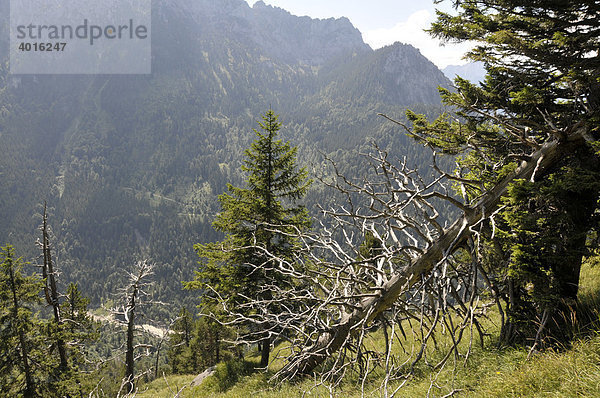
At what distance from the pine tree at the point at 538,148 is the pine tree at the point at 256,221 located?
8.36 meters

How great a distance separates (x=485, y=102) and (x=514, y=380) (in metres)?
5.13

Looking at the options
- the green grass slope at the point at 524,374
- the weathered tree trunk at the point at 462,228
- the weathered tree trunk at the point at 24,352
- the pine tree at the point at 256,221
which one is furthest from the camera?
the weathered tree trunk at the point at 24,352

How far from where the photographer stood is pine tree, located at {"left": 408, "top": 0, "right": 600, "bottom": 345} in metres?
4.03

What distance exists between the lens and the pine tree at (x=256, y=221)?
12.5m

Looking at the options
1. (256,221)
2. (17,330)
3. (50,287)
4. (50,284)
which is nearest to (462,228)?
(256,221)

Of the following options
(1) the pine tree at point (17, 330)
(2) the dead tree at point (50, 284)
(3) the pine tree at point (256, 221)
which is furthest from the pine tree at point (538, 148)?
(1) the pine tree at point (17, 330)

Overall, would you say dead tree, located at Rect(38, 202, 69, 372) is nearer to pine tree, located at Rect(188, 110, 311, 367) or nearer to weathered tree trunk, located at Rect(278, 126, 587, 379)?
pine tree, located at Rect(188, 110, 311, 367)

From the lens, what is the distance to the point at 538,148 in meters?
4.27

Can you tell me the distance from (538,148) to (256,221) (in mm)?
9651

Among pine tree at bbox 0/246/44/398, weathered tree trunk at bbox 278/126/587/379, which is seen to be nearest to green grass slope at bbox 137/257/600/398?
weathered tree trunk at bbox 278/126/587/379

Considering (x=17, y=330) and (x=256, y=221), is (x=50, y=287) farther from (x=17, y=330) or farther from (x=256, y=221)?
(x=256, y=221)

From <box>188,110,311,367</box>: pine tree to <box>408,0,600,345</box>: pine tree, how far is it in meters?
8.36

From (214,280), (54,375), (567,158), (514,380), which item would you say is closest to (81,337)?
(54,375)

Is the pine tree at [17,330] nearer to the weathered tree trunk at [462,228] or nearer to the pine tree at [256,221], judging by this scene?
the pine tree at [256,221]
